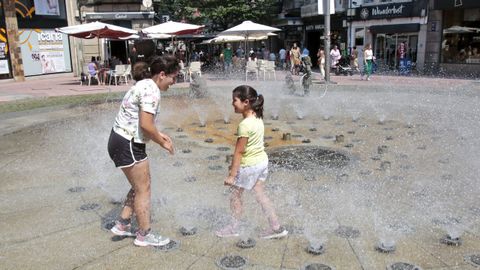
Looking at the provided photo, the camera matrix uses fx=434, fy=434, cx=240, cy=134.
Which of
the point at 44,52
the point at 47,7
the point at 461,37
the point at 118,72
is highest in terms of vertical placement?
the point at 47,7

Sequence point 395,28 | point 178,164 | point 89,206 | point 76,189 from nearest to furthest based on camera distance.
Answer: point 89,206 < point 76,189 < point 178,164 < point 395,28

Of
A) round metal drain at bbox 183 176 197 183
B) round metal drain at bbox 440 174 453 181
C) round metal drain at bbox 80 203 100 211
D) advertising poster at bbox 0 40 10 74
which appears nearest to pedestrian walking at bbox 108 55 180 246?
round metal drain at bbox 80 203 100 211

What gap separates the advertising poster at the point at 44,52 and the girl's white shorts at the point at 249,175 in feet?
73.8

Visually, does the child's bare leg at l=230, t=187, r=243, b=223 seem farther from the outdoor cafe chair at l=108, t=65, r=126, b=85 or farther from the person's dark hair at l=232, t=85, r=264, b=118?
the outdoor cafe chair at l=108, t=65, r=126, b=85

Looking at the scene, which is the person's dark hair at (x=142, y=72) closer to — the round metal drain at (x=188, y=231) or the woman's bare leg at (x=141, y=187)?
the woman's bare leg at (x=141, y=187)

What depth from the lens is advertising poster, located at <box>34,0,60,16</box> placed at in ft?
77.9

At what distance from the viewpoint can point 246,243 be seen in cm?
365

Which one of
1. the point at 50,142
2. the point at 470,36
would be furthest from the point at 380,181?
the point at 470,36

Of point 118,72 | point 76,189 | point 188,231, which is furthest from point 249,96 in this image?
point 118,72

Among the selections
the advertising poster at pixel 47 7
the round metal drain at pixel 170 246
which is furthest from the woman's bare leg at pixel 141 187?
the advertising poster at pixel 47 7

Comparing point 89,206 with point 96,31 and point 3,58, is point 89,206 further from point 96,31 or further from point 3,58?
point 3,58

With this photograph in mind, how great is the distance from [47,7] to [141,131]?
24.4 meters

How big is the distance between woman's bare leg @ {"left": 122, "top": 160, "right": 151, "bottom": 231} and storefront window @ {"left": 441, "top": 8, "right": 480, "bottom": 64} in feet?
71.0

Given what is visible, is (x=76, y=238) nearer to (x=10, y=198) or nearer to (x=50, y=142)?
(x=10, y=198)
